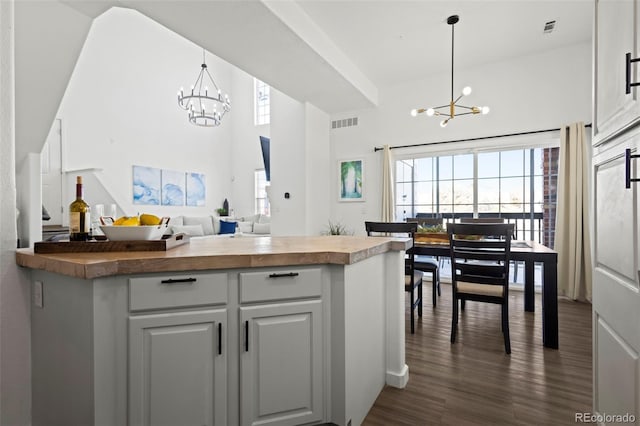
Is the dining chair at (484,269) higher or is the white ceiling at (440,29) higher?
the white ceiling at (440,29)

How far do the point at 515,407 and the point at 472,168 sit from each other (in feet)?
12.6

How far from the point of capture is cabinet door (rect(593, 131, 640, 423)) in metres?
1.08

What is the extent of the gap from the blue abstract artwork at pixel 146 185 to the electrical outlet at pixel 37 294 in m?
6.71

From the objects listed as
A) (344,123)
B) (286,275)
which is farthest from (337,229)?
(286,275)

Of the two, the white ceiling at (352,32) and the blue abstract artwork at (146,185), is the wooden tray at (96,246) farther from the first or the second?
the blue abstract artwork at (146,185)

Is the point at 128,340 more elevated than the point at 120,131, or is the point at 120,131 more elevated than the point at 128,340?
the point at 120,131

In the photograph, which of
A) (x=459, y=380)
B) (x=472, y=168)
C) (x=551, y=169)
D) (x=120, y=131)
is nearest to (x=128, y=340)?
(x=459, y=380)

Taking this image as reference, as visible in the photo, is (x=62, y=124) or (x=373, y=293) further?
(x=62, y=124)

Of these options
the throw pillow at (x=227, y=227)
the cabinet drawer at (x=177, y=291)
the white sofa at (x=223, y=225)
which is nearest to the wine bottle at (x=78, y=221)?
the cabinet drawer at (x=177, y=291)

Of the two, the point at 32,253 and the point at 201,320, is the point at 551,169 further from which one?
the point at 32,253

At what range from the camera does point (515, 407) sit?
5.85ft

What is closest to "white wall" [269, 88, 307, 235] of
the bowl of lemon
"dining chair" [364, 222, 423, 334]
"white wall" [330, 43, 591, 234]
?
"white wall" [330, 43, 591, 234]

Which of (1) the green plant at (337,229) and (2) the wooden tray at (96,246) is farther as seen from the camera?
(1) the green plant at (337,229)

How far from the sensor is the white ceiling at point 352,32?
3029 mm
